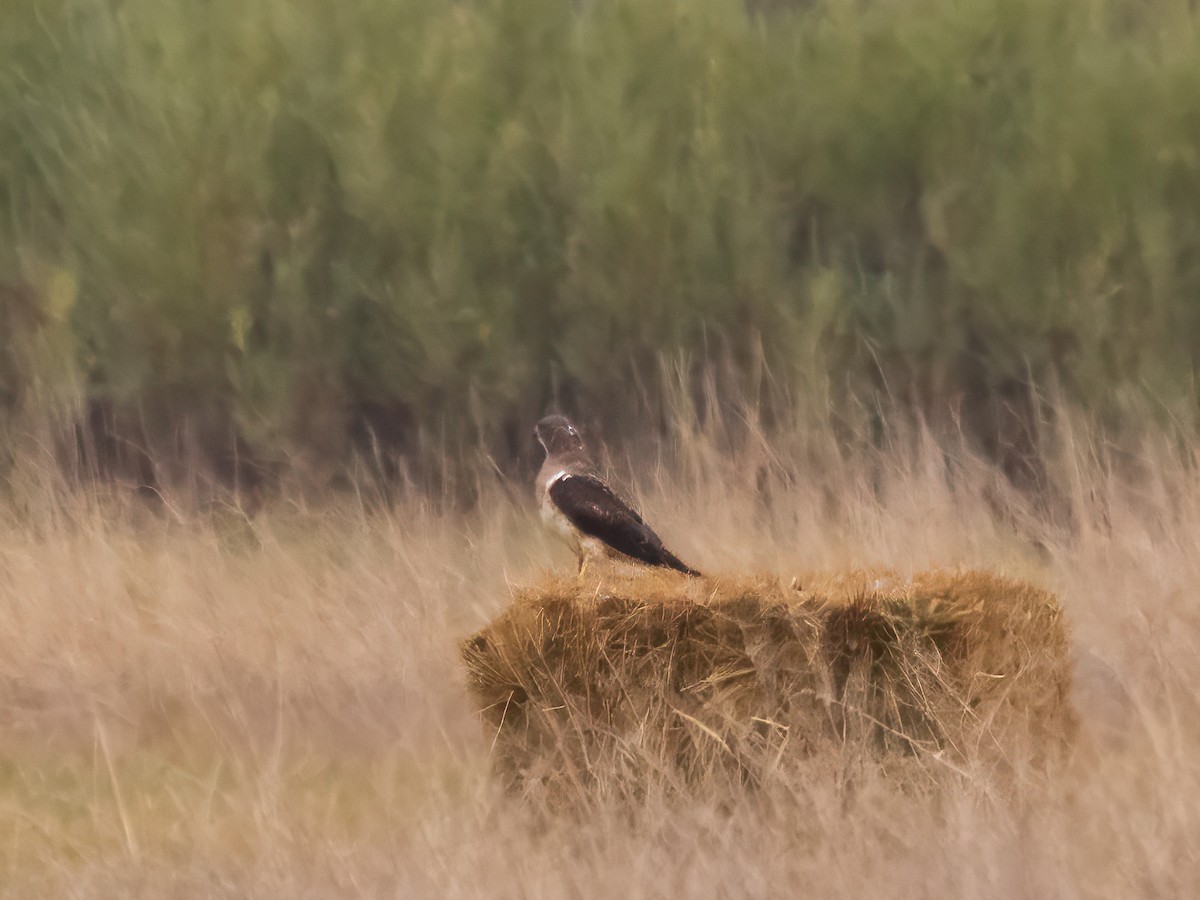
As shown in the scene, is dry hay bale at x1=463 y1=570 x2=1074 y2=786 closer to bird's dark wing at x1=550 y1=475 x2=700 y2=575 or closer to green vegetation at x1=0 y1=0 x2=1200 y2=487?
bird's dark wing at x1=550 y1=475 x2=700 y2=575

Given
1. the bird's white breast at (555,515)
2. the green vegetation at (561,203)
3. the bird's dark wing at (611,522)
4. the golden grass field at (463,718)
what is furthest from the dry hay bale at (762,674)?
the green vegetation at (561,203)

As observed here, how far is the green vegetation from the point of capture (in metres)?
12.4

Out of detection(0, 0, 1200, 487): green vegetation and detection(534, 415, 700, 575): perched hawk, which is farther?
detection(0, 0, 1200, 487): green vegetation

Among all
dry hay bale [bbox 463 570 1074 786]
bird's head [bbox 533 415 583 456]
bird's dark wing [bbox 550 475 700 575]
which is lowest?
dry hay bale [bbox 463 570 1074 786]

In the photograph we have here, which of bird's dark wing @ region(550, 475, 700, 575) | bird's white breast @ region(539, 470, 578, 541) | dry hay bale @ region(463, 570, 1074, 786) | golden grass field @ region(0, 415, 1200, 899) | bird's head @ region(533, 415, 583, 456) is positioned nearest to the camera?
golden grass field @ region(0, 415, 1200, 899)

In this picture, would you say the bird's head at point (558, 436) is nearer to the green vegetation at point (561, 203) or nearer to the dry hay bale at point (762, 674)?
the dry hay bale at point (762, 674)

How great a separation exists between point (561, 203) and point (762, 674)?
297 inches

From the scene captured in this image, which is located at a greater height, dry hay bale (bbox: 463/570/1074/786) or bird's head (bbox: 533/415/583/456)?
bird's head (bbox: 533/415/583/456)

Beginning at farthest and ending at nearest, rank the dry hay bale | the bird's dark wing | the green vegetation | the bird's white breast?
the green vegetation < the bird's white breast < the bird's dark wing < the dry hay bale

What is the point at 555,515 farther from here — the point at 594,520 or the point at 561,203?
the point at 561,203

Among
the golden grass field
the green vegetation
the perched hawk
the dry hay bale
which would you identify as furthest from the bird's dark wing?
the green vegetation

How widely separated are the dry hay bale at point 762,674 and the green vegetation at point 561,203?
618 cm

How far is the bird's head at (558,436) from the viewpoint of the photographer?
7.22m

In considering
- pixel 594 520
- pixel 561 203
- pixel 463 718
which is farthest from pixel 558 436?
A: pixel 561 203
